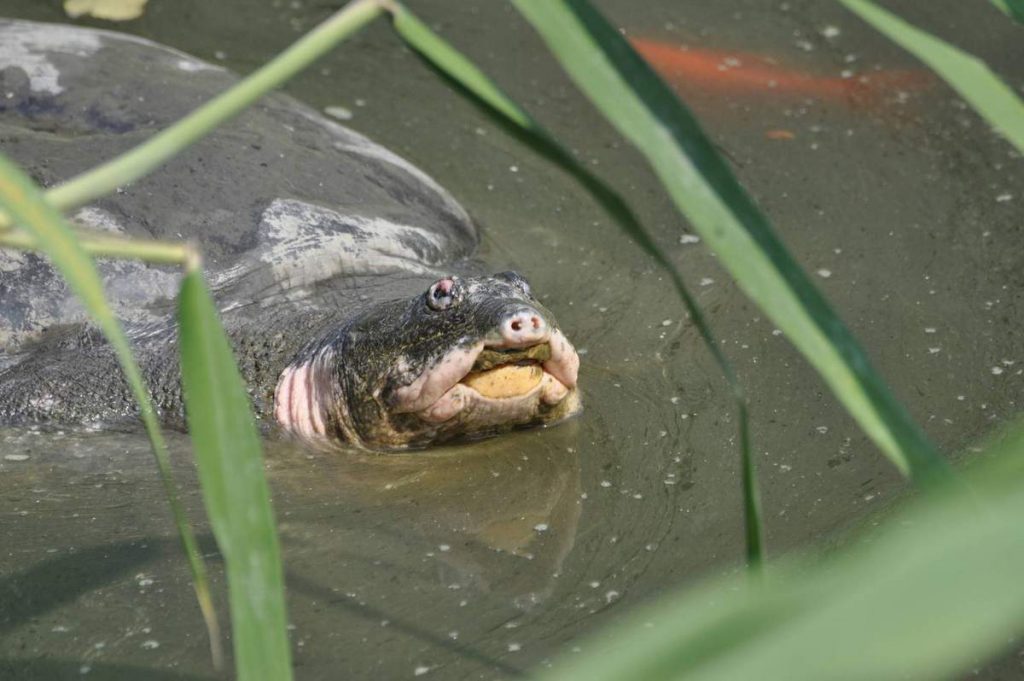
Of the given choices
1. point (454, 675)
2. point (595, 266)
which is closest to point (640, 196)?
point (595, 266)

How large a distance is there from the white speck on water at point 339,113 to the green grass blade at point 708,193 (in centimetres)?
379

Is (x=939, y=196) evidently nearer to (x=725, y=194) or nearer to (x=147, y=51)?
(x=147, y=51)

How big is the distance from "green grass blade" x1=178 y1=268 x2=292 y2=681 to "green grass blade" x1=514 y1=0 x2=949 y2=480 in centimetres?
38

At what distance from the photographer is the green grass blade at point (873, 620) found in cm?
63

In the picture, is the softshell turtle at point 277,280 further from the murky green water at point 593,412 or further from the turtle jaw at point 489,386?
the murky green water at point 593,412

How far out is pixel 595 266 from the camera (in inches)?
161

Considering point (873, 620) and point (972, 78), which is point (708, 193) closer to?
point (972, 78)

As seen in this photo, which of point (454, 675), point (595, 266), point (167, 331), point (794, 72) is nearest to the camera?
point (454, 675)

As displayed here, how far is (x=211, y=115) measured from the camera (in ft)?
3.86

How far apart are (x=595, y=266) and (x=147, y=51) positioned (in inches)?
60.6

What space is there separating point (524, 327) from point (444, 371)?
253 mm

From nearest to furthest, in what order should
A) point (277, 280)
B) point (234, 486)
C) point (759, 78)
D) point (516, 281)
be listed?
point (234, 486)
point (516, 281)
point (277, 280)
point (759, 78)

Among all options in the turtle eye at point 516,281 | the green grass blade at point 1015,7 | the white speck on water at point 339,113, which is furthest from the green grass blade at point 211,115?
the white speck on water at point 339,113

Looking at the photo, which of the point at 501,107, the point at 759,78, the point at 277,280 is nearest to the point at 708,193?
the point at 501,107
